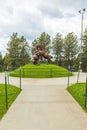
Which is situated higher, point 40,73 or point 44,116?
point 40,73

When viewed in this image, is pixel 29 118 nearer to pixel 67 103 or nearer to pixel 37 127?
pixel 37 127

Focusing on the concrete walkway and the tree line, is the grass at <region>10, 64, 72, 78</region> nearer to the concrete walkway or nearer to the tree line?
the concrete walkway

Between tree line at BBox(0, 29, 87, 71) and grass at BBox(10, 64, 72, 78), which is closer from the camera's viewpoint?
grass at BBox(10, 64, 72, 78)

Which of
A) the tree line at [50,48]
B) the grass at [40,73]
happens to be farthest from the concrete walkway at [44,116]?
the tree line at [50,48]

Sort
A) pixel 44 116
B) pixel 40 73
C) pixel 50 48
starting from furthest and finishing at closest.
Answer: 1. pixel 50 48
2. pixel 40 73
3. pixel 44 116

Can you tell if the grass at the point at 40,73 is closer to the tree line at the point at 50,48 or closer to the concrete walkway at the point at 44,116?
the concrete walkway at the point at 44,116

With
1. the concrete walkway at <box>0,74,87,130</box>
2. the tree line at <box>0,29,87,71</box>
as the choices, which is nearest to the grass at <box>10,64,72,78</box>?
the concrete walkway at <box>0,74,87,130</box>

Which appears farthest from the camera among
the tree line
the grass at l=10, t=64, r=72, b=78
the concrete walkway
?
the tree line

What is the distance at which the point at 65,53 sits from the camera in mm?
67750

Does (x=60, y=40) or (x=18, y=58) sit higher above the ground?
(x=60, y=40)

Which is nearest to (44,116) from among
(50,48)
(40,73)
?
(40,73)

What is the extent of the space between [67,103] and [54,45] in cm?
5593

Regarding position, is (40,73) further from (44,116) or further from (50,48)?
(50,48)

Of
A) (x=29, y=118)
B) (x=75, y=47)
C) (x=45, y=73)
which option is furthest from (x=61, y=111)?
(x=75, y=47)
